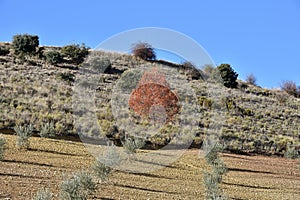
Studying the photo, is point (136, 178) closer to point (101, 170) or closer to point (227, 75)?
point (101, 170)

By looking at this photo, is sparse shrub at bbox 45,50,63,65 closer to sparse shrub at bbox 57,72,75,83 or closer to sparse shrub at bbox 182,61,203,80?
sparse shrub at bbox 57,72,75,83

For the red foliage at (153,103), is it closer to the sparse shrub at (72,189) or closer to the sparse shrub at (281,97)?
the sparse shrub at (72,189)

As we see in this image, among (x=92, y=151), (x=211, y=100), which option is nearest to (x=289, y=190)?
(x=92, y=151)

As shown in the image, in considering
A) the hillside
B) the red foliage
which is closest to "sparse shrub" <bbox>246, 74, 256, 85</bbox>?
the hillside

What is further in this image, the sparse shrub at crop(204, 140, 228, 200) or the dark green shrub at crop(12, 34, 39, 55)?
the dark green shrub at crop(12, 34, 39, 55)

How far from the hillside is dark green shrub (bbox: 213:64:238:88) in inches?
→ 61.2

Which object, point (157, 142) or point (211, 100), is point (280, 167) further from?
point (211, 100)

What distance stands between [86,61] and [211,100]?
16.0 metres

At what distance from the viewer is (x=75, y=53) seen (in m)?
47.8

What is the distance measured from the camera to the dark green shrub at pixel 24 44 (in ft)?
153

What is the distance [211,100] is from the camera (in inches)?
1566

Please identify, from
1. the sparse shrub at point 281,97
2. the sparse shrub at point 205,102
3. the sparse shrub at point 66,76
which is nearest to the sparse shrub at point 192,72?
the sparse shrub at point 205,102

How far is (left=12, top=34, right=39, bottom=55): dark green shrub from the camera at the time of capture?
1839 inches

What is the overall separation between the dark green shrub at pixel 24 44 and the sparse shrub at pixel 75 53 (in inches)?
135
